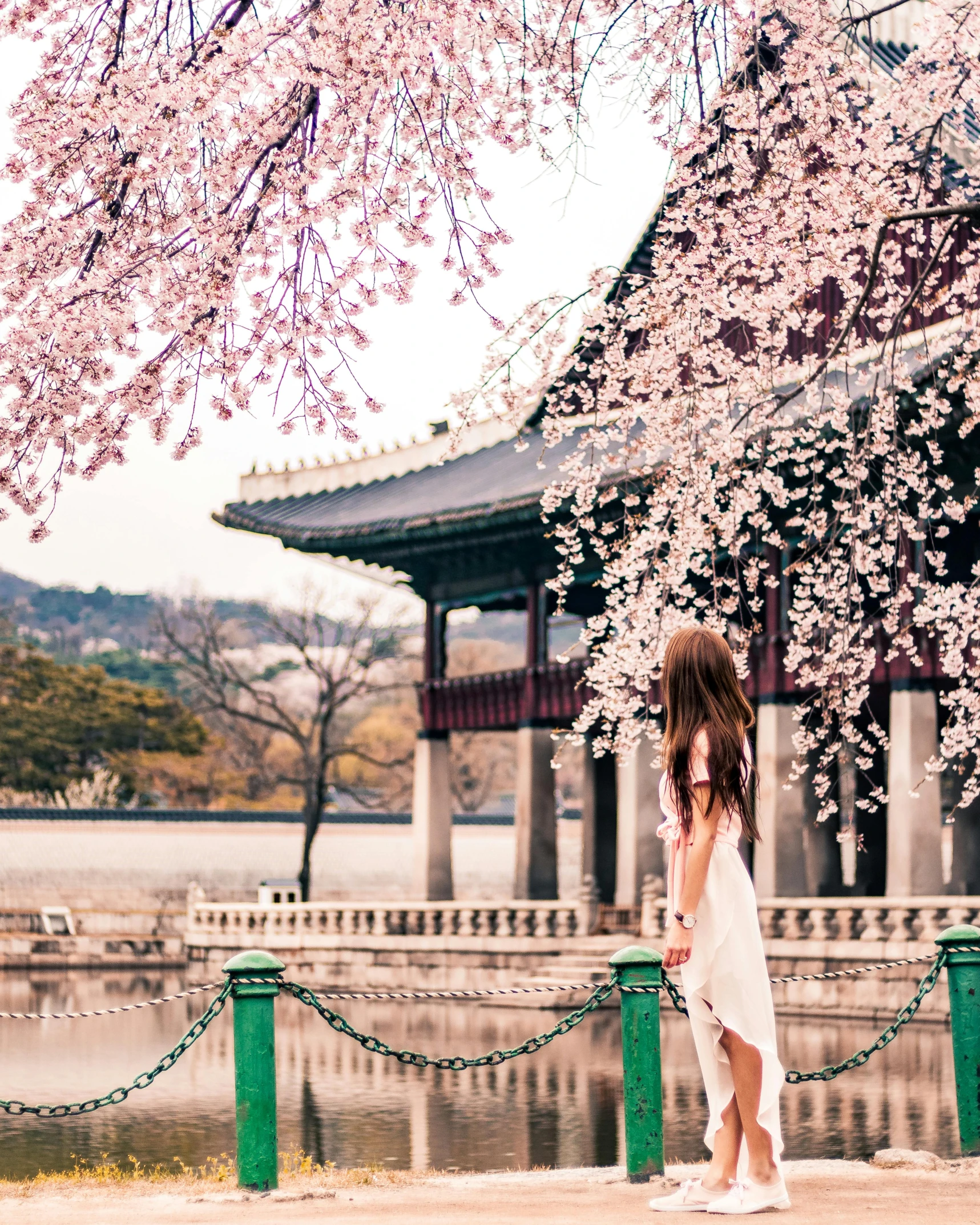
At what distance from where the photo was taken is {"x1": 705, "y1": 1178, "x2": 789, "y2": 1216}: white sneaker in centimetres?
491

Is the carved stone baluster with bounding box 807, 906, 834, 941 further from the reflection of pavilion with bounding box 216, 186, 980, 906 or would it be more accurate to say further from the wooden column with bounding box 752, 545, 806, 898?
the wooden column with bounding box 752, 545, 806, 898

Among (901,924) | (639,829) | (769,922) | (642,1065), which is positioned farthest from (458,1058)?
(639,829)

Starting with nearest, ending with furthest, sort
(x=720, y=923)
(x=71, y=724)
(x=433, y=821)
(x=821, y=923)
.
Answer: (x=720, y=923), (x=821, y=923), (x=433, y=821), (x=71, y=724)

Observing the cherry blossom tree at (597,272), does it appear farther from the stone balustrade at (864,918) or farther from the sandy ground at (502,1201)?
the stone balustrade at (864,918)

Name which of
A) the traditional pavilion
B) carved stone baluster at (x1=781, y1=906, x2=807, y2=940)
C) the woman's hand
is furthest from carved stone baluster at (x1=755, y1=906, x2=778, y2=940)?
the woman's hand

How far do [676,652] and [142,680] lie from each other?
97.3 m

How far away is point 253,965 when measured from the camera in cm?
568

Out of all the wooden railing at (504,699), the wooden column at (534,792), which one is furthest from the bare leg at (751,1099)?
the wooden column at (534,792)

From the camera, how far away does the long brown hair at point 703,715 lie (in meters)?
4.90

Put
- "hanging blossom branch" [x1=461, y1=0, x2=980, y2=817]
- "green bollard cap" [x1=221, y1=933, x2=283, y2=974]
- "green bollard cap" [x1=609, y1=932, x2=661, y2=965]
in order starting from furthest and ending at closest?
"hanging blossom branch" [x1=461, y1=0, x2=980, y2=817] → "green bollard cap" [x1=609, y1=932, x2=661, y2=965] → "green bollard cap" [x1=221, y1=933, x2=283, y2=974]

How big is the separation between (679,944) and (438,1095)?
841 cm

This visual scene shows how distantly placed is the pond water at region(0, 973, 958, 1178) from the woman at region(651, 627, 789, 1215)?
12.7 ft

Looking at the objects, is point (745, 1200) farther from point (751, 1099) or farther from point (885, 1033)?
point (885, 1033)

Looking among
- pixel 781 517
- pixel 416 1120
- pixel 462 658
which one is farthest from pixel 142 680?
pixel 416 1120
